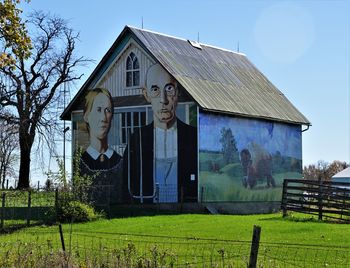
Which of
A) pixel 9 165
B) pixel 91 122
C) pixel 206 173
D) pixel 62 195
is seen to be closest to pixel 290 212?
pixel 206 173

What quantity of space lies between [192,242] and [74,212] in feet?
34.4

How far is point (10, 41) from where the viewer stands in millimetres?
17047

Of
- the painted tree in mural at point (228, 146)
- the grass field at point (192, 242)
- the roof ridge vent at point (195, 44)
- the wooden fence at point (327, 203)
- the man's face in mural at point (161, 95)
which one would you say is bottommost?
the grass field at point (192, 242)

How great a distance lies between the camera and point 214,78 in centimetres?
3959

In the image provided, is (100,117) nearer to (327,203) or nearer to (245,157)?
(245,157)

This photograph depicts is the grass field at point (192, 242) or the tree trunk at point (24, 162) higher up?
the tree trunk at point (24, 162)

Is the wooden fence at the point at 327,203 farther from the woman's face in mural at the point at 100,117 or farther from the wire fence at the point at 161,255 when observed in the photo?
the woman's face in mural at the point at 100,117

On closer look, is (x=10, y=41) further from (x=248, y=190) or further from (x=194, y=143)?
(x=248, y=190)

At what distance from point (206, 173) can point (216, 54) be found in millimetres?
10366

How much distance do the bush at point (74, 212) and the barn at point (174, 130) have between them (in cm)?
414

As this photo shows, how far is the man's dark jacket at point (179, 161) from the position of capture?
35.4 m

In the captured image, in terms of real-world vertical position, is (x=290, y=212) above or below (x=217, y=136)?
below

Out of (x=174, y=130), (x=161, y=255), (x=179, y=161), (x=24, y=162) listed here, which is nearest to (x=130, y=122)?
(x=174, y=130)

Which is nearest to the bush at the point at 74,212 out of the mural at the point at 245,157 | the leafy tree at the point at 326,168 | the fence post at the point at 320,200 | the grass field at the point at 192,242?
the grass field at the point at 192,242
